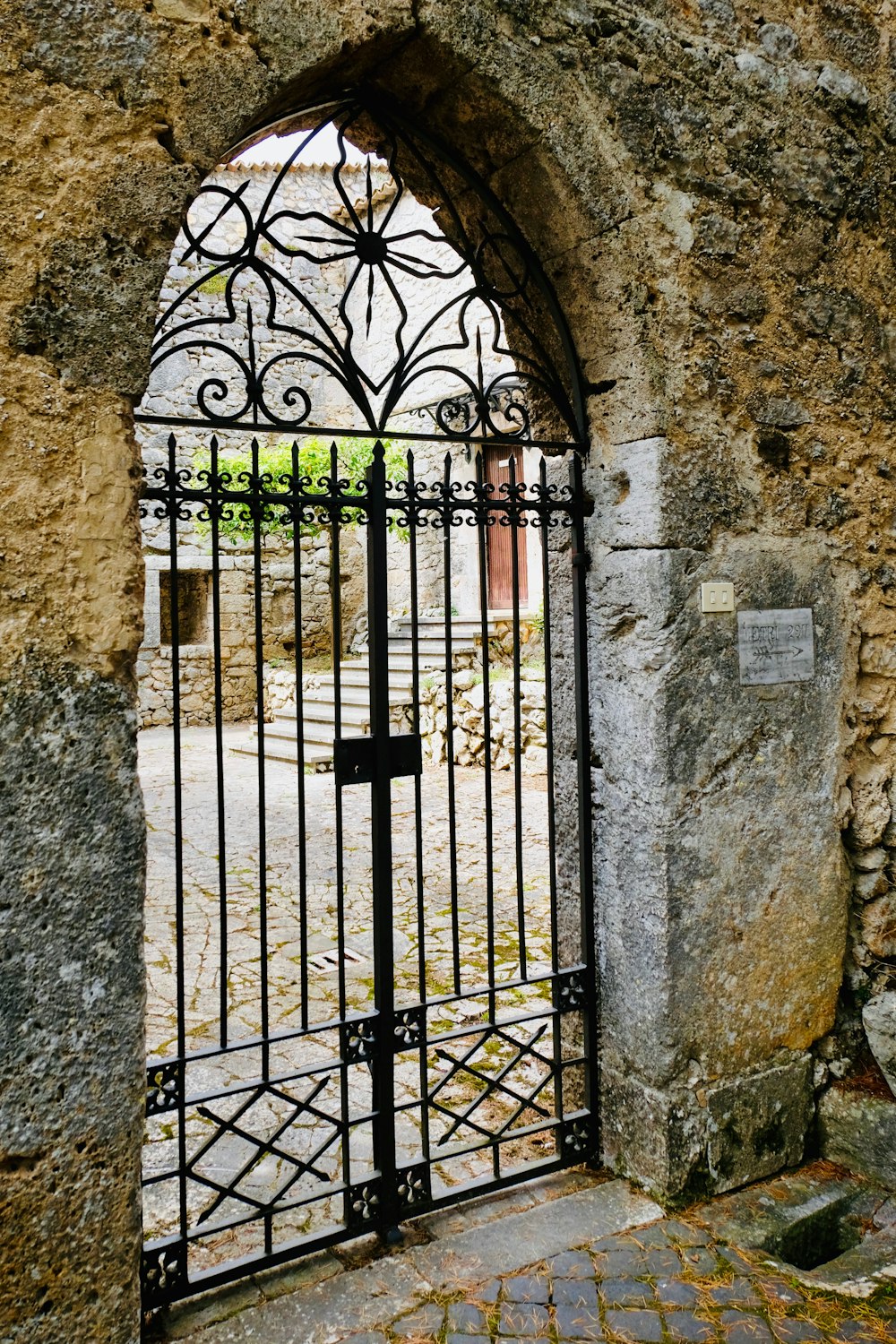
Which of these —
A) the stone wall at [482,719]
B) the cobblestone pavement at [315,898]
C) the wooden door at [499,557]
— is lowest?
the cobblestone pavement at [315,898]

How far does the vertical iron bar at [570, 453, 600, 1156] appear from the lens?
2.96 m

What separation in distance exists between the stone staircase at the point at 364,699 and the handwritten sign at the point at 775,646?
6.96 m

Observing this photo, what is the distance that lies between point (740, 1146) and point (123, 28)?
135 inches

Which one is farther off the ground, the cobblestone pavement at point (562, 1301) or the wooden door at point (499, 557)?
the wooden door at point (499, 557)

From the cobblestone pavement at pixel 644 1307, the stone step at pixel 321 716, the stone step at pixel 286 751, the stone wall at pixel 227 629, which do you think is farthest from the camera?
the stone wall at pixel 227 629

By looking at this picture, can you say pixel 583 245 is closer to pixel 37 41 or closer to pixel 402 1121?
pixel 37 41

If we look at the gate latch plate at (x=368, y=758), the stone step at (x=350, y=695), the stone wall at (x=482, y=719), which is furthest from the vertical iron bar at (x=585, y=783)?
the stone step at (x=350, y=695)

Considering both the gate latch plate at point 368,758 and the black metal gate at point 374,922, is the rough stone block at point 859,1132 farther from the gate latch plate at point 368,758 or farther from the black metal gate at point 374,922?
the gate latch plate at point 368,758

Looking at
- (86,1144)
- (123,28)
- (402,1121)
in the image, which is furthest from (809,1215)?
(123,28)

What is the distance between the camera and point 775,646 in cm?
296

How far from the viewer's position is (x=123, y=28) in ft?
6.59

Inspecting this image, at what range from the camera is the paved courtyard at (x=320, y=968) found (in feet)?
9.15

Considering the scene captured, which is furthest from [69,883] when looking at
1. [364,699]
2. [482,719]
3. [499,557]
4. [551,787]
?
[499,557]

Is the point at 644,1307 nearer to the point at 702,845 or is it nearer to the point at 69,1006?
the point at 702,845
